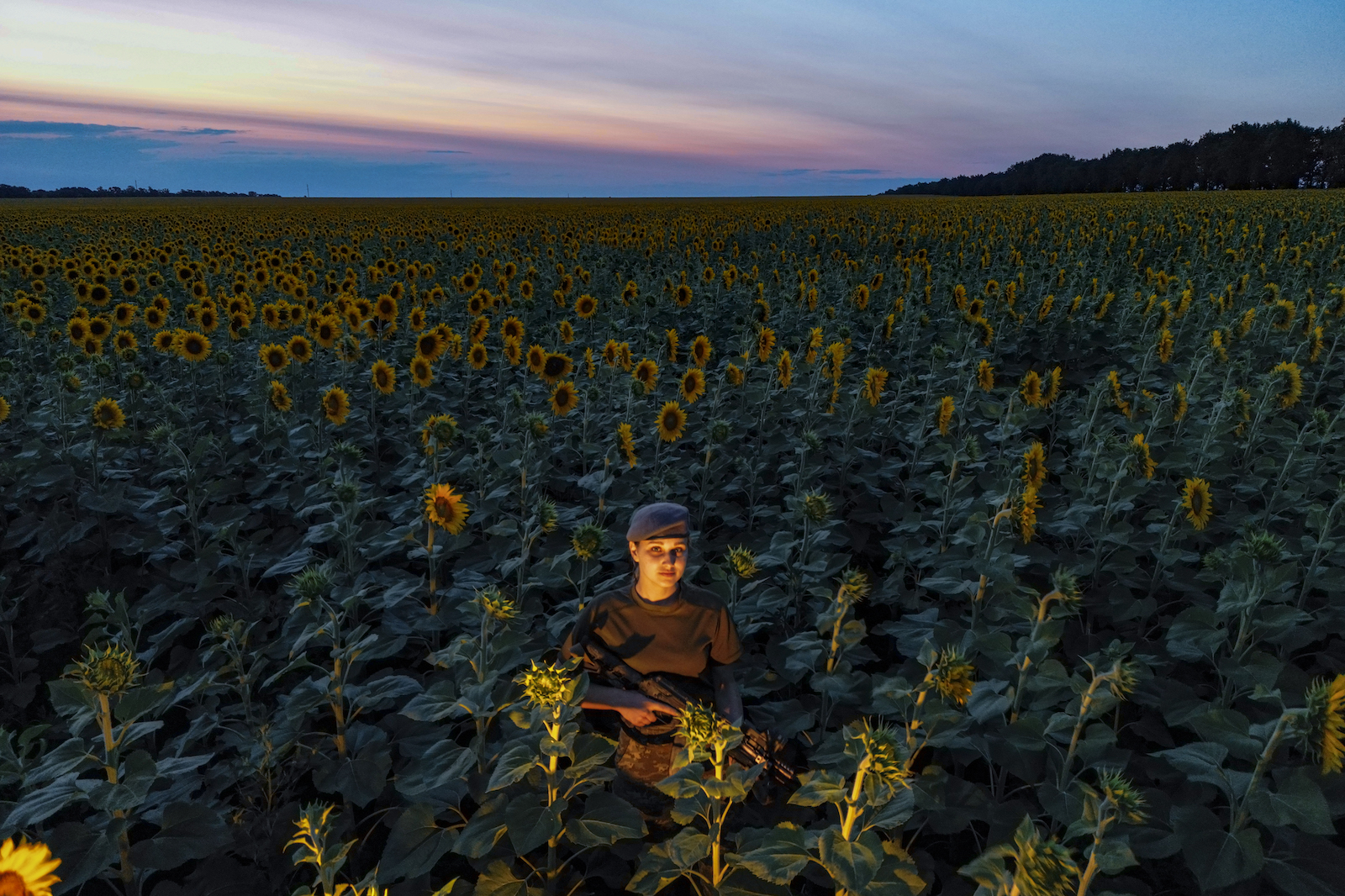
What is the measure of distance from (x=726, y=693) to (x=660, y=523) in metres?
0.79

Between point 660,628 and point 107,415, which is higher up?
point 107,415

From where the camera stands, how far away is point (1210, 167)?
2867 inches

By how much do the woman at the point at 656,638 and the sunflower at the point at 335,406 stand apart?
3.63 meters

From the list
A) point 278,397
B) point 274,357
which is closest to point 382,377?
point 278,397

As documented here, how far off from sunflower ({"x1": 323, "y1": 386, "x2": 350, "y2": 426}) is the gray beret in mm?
3810

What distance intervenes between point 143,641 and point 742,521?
3656 millimetres

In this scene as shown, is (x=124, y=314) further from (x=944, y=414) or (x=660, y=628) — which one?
(x=944, y=414)

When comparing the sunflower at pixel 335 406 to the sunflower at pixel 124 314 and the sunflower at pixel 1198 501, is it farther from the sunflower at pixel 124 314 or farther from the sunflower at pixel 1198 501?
the sunflower at pixel 1198 501

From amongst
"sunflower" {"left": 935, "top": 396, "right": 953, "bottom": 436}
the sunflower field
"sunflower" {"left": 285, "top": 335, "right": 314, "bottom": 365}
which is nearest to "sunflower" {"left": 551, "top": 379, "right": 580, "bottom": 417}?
the sunflower field

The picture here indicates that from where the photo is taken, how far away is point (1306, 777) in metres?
2.04

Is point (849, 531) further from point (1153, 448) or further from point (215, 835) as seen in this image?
point (215, 835)

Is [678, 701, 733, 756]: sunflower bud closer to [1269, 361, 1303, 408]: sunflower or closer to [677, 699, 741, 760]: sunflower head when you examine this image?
[677, 699, 741, 760]: sunflower head

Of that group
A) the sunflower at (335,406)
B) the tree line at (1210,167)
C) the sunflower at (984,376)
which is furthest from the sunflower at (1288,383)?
the tree line at (1210,167)

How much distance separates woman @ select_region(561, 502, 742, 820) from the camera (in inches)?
110
